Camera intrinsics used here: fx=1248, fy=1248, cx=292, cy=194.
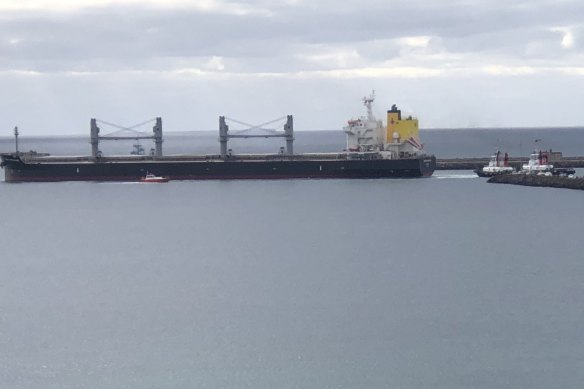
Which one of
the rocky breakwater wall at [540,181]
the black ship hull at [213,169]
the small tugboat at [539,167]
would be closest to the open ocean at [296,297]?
the rocky breakwater wall at [540,181]

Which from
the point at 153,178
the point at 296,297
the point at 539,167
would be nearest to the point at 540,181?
the point at 539,167

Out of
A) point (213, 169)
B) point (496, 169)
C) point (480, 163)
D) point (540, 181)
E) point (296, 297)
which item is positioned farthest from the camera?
point (480, 163)

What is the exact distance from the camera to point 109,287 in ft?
116

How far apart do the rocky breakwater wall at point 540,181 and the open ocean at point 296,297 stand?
9312mm

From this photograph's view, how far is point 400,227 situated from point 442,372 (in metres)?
26.1

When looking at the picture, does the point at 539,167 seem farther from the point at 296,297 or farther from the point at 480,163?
the point at 296,297

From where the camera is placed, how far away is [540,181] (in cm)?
7281

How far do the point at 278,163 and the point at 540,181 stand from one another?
16.2 meters

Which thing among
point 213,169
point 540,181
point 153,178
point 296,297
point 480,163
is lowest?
point 296,297

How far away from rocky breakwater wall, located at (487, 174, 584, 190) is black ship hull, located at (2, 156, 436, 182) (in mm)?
4881

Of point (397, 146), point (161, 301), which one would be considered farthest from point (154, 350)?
point (397, 146)

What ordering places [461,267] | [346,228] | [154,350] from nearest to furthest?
[154,350] < [461,267] < [346,228]

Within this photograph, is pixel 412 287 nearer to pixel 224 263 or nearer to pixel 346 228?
pixel 224 263

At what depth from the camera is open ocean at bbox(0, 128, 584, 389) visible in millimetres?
25172
